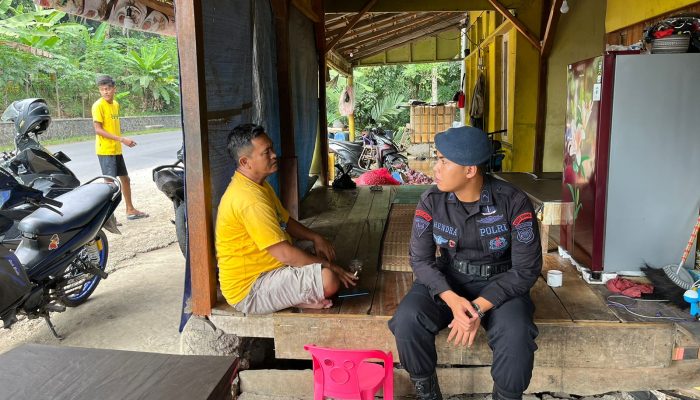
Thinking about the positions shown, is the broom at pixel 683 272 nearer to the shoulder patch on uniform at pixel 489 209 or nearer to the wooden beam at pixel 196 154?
the shoulder patch on uniform at pixel 489 209

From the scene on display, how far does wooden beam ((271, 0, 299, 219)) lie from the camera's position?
190 inches

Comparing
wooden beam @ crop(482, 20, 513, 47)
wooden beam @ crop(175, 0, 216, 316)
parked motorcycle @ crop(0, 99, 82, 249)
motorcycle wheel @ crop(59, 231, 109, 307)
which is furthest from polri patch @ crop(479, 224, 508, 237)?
wooden beam @ crop(482, 20, 513, 47)

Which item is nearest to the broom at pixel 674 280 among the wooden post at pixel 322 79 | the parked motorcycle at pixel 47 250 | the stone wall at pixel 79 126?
the parked motorcycle at pixel 47 250

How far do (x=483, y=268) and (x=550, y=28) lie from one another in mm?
5432

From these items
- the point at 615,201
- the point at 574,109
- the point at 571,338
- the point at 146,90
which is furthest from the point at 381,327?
the point at 146,90

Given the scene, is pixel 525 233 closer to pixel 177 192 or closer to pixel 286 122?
pixel 177 192

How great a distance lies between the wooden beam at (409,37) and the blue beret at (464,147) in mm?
11458

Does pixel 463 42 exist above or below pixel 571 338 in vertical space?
above

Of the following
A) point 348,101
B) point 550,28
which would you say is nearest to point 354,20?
point 550,28

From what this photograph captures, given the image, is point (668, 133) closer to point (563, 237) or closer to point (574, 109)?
point (574, 109)

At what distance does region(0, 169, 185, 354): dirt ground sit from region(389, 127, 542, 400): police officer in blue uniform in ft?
6.79

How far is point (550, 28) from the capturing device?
6895 millimetres

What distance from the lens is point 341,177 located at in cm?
690

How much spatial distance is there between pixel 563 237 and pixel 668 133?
102 centimetres
